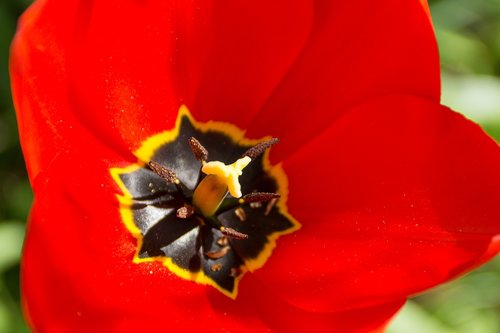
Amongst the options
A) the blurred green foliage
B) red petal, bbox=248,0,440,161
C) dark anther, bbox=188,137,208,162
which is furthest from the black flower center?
the blurred green foliage

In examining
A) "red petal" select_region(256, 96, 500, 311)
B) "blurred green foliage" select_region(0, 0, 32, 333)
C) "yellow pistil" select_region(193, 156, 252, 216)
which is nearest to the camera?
"red petal" select_region(256, 96, 500, 311)

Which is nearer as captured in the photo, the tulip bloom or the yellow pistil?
the tulip bloom

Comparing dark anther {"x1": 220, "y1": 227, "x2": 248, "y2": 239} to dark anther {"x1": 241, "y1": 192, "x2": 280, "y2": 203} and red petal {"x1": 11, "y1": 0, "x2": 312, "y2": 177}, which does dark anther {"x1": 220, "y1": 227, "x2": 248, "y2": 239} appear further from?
red petal {"x1": 11, "y1": 0, "x2": 312, "y2": 177}

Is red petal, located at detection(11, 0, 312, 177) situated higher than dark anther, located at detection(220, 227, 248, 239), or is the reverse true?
red petal, located at detection(11, 0, 312, 177)

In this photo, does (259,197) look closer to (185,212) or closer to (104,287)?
(185,212)

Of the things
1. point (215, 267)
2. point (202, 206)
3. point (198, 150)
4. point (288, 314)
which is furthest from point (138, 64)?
point (288, 314)

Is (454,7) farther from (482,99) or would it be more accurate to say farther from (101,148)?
(101,148)
